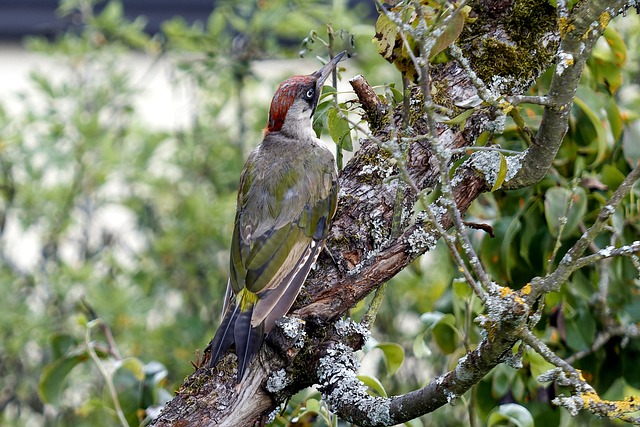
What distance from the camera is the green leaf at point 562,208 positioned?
2445mm

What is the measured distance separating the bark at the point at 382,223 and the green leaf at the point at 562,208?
1.47 ft

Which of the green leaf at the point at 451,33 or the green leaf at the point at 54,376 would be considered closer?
the green leaf at the point at 451,33

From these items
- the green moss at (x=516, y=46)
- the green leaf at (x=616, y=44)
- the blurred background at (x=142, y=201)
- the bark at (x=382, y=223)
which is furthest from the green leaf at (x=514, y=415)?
the blurred background at (x=142, y=201)

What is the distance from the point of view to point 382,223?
2062 mm

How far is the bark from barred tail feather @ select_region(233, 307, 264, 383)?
0.07ft

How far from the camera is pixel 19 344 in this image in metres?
3.89

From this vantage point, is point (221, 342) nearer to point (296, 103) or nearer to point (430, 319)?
point (430, 319)

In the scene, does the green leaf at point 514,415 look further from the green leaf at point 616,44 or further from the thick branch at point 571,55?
the green leaf at point 616,44

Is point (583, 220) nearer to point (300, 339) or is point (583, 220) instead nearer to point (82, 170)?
point (300, 339)

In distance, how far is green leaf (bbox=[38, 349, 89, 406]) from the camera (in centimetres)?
262

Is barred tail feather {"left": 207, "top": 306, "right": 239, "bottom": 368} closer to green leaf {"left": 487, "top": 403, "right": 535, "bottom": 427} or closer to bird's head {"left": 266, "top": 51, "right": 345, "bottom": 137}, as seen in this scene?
green leaf {"left": 487, "top": 403, "right": 535, "bottom": 427}

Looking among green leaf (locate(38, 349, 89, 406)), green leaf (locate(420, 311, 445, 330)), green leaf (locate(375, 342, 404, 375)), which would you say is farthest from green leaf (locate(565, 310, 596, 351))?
green leaf (locate(38, 349, 89, 406))

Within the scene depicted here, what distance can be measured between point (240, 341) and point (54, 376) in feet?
3.10

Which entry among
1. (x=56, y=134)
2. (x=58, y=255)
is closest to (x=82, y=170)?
(x=56, y=134)
